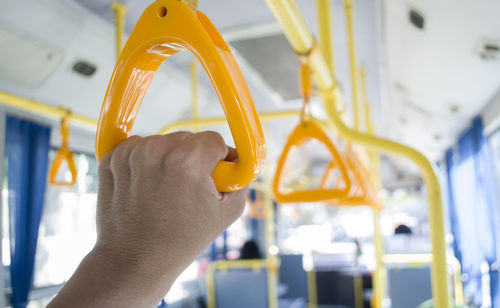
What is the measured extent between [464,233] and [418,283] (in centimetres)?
281

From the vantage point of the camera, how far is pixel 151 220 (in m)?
0.30

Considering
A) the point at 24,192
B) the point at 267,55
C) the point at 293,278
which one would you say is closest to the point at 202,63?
the point at 267,55

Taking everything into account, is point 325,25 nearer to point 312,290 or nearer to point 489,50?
point 489,50

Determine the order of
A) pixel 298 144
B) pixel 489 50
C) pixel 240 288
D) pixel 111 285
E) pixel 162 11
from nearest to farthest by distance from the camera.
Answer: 1. pixel 111 285
2. pixel 162 11
3. pixel 298 144
4. pixel 489 50
5. pixel 240 288

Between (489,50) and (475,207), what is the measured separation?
11.1 ft

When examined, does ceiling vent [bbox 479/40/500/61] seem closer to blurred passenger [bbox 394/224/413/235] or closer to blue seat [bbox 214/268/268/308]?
blue seat [bbox 214/268/268/308]

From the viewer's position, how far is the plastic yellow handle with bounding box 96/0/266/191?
0.37 metres

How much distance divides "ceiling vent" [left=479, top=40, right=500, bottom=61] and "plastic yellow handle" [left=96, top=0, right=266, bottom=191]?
2716 mm

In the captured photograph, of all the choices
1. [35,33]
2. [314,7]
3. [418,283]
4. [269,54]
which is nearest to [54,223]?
[35,33]

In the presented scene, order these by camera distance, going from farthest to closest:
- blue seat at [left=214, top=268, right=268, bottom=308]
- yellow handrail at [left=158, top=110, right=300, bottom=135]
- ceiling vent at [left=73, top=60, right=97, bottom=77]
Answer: blue seat at [left=214, top=268, right=268, bottom=308]
yellow handrail at [left=158, top=110, right=300, bottom=135]
ceiling vent at [left=73, top=60, right=97, bottom=77]

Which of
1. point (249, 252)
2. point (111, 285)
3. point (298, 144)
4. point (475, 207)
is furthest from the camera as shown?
point (249, 252)

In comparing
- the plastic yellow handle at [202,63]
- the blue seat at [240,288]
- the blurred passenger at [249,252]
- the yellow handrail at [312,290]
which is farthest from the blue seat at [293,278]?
the plastic yellow handle at [202,63]

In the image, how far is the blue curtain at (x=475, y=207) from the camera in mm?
4452

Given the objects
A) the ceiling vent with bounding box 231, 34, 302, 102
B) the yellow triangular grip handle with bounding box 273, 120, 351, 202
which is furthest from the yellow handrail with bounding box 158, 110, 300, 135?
the yellow triangular grip handle with bounding box 273, 120, 351, 202
